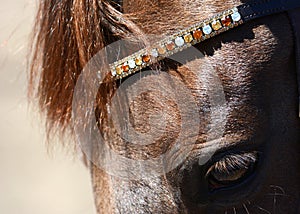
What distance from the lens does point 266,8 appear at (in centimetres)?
141

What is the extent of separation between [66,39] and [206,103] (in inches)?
13.7

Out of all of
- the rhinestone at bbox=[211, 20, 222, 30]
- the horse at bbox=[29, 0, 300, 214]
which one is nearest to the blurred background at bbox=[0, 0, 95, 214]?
the horse at bbox=[29, 0, 300, 214]

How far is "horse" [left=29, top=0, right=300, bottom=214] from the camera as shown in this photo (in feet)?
4.63

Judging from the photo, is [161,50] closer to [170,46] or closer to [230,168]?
[170,46]

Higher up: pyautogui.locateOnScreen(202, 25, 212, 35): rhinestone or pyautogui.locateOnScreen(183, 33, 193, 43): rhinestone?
pyautogui.locateOnScreen(202, 25, 212, 35): rhinestone

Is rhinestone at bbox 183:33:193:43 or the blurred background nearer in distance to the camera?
rhinestone at bbox 183:33:193:43

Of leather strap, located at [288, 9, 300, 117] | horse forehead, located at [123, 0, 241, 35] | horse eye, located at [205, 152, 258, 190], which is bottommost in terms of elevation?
horse eye, located at [205, 152, 258, 190]

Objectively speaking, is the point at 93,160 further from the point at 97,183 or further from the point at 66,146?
the point at 66,146

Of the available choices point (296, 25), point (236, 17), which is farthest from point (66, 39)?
point (296, 25)

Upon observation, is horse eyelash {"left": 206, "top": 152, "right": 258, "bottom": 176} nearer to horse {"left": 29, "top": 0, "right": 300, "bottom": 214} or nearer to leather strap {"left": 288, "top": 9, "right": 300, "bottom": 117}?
horse {"left": 29, "top": 0, "right": 300, "bottom": 214}

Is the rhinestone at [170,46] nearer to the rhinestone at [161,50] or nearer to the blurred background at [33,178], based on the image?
the rhinestone at [161,50]

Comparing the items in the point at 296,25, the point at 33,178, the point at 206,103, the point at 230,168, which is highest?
the point at 33,178

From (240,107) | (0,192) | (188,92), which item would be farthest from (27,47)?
(0,192)

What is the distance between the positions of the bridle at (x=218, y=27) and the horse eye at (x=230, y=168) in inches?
7.9
